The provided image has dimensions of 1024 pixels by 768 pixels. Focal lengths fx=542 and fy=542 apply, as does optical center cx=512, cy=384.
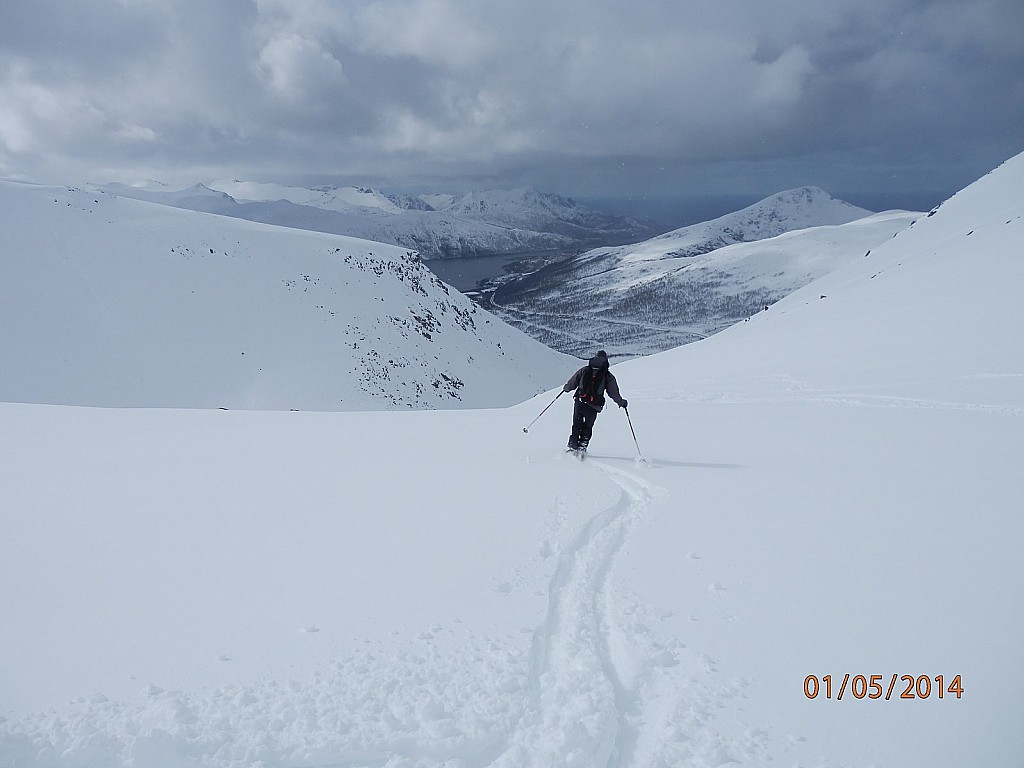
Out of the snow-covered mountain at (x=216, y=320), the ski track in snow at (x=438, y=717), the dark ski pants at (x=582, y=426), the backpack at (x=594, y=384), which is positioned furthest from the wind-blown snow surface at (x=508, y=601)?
the snow-covered mountain at (x=216, y=320)

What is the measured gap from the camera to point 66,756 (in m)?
2.89

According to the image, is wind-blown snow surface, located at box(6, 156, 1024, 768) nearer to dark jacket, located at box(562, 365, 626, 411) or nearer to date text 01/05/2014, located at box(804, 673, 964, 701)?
date text 01/05/2014, located at box(804, 673, 964, 701)

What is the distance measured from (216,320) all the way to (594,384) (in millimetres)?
43449

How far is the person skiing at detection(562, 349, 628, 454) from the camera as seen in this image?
9922 millimetres

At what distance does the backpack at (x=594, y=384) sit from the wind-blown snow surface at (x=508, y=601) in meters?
1.06

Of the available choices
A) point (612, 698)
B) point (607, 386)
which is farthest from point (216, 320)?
point (612, 698)

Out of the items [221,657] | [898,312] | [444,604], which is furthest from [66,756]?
[898,312]

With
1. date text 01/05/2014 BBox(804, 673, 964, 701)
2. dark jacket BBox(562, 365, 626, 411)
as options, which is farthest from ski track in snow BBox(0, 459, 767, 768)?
dark jacket BBox(562, 365, 626, 411)

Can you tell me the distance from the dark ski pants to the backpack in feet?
0.41

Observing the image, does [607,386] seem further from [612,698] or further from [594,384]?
[612,698]

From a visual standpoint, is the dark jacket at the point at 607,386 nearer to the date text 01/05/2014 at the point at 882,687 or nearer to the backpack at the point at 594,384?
the backpack at the point at 594,384

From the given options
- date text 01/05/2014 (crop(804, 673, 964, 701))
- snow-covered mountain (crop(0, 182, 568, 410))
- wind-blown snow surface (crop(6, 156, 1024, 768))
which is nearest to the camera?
wind-blown snow surface (crop(6, 156, 1024, 768))

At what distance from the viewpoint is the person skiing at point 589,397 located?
9.92 meters

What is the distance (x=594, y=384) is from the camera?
10.2 m
